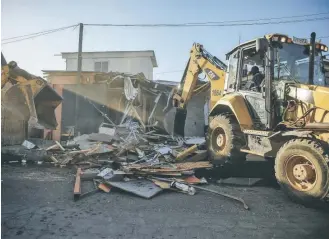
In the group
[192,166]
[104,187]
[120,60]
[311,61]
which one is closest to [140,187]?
[104,187]

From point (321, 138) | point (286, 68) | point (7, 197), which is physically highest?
point (286, 68)

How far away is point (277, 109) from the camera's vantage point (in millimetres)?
5125

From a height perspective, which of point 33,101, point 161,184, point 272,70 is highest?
point 272,70

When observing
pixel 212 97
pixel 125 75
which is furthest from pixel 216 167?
pixel 125 75

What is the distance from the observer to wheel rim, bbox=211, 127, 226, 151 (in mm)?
6566

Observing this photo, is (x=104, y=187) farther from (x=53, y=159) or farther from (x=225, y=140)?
(x=225, y=140)

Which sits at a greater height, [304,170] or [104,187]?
[304,170]

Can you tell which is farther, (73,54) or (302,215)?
(73,54)

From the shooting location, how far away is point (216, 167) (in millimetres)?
6480

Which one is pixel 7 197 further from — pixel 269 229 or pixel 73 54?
pixel 73 54

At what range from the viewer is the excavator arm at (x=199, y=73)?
714cm

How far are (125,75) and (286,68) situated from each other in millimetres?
8222

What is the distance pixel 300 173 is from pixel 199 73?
417cm

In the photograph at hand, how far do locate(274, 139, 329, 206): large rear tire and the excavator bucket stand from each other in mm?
4307
